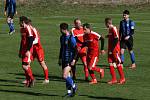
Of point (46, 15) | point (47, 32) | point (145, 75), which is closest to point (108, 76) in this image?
point (145, 75)

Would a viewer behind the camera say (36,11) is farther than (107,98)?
Yes

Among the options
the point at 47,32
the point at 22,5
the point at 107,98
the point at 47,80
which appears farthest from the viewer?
the point at 22,5

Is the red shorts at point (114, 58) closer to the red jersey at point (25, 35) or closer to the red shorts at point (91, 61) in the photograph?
the red shorts at point (91, 61)

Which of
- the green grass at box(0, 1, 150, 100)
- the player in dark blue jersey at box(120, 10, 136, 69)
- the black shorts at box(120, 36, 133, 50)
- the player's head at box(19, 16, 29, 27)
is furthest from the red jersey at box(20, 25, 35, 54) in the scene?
the black shorts at box(120, 36, 133, 50)

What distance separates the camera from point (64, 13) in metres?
54.2

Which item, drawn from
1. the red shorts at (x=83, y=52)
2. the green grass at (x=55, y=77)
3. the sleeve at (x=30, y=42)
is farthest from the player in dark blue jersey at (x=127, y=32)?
→ the sleeve at (x=30, y=42)

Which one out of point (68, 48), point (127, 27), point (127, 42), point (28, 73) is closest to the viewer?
point (68, 48)

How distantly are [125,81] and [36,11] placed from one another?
36848mm

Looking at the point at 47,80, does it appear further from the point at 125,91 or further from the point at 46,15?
the point at 46,15

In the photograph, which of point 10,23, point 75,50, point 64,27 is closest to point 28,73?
point 75,50

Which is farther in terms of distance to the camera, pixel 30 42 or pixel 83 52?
pixel 83 52

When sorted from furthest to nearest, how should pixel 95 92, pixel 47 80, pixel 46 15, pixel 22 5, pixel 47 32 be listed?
pixel 22 5, pixel 46 15, pixel 47 32, pixel 47 80, pixel 95 92

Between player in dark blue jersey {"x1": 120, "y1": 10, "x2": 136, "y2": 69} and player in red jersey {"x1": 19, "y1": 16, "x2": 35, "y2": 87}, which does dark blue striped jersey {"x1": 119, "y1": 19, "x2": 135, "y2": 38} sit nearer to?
player in dark blue jersey {"x1": 120, "y1": 10, "x2": 136, "y2": 69}

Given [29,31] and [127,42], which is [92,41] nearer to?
[29,31]
